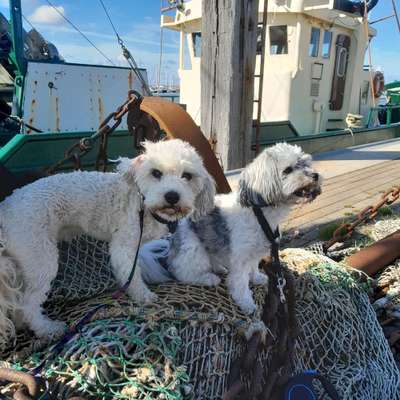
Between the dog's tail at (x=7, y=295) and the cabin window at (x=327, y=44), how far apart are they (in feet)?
36.7

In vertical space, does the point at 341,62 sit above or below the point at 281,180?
above

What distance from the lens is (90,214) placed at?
2281 millimetres

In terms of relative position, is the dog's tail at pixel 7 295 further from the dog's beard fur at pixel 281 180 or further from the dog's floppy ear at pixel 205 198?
the dog's beard fur at pixel 281 180

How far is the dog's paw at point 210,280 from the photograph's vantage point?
2643 millimetres

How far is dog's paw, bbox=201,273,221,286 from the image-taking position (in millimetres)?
2643

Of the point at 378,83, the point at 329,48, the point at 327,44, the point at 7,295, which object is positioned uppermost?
the point at 327,44

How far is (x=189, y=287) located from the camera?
255 cm

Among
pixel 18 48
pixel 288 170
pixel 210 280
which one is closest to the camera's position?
pixel 288 170

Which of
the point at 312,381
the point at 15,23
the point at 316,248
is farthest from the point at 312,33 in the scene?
the point at 312,381

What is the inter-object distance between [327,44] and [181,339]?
37.0 ft

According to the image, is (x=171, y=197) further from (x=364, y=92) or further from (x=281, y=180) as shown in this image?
(x=364, y=92)

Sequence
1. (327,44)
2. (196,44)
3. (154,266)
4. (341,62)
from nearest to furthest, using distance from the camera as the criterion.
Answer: (154,266) < (327,44) < (341,62) < (196,44)

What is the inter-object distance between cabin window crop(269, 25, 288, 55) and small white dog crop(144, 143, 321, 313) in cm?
912

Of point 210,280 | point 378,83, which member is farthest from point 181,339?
point 378,83
